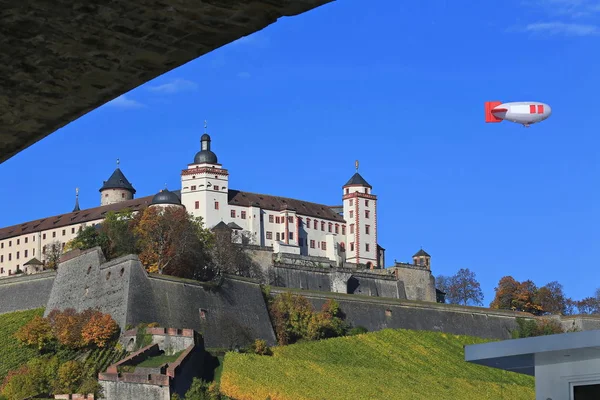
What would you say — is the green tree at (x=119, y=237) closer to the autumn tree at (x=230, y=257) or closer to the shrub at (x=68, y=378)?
the autumn tree at (x=230, y=257)

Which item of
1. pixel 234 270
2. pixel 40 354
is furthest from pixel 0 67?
pixel 234 270

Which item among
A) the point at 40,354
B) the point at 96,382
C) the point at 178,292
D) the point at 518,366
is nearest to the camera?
the point at 518,366

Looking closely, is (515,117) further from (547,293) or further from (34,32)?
(34,32)

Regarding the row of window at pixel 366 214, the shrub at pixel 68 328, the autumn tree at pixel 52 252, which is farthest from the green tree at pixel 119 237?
the row of window at pixel 366 214

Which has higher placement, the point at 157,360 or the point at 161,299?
the point at 161,299

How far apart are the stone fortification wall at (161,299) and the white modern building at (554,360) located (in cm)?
4032

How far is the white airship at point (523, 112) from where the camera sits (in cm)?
5378

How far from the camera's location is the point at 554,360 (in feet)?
42.8

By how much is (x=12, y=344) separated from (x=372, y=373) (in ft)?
57.1

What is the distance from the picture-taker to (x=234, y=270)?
6881 centimetres

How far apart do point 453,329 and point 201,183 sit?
2222 cm

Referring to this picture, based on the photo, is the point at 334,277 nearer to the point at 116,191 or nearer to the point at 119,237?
the point at 119,237

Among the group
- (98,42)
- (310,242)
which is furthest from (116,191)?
(98,42)

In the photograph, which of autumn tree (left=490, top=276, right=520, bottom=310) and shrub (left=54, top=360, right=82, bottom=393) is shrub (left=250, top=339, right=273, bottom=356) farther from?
autumn tree (left=490, top=276, right=520, bottom=310)
